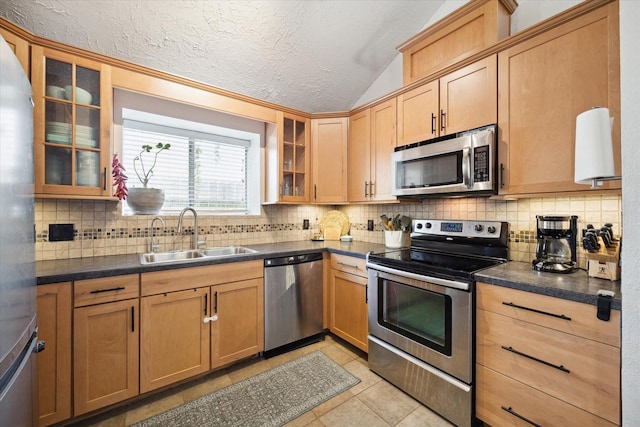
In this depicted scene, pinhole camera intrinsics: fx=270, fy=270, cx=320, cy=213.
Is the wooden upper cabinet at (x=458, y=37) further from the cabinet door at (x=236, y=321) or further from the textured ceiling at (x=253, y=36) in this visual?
the cabinet door at (x=236, y=321)

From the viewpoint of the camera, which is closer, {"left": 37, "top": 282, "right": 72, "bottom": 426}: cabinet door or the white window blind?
{"left": 37, "top": 282, "right": 72, "bottom": 426}: cabinet door

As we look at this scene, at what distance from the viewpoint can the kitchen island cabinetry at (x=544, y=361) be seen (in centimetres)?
112

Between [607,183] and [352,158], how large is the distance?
73.7 inches

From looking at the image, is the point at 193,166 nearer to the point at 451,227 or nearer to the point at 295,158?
the point at 295,158

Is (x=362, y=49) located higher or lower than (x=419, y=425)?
higher

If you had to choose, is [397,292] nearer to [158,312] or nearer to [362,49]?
[158,312]

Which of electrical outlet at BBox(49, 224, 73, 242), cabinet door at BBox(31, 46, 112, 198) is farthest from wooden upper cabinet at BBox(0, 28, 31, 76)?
electrical outlet at BBox(49, 224, 73, 242)

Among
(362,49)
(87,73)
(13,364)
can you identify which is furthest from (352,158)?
(13,364)

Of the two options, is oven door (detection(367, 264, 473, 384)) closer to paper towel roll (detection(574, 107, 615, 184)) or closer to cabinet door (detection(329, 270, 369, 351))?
cabinet door (detection(329, 270, 369, 351))

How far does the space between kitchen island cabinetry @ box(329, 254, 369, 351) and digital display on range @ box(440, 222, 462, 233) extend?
2.32 ft

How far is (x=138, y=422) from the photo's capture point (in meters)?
1.60

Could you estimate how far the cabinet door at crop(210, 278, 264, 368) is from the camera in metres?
2.00

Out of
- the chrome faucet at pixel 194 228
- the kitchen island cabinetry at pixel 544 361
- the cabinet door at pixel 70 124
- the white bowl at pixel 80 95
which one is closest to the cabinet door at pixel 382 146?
the kitchen island cabinetry at pixel 544 361

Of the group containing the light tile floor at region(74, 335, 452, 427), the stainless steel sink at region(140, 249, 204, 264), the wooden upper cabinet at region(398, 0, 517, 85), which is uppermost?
the wooden upper cabinet at region(398, 0, 517, 85)
